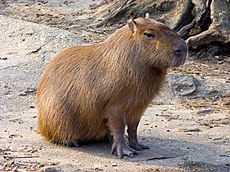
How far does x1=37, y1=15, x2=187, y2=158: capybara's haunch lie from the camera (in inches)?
232

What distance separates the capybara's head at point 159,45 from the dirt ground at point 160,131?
0.79 metres

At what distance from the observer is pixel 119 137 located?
6035 millimetres

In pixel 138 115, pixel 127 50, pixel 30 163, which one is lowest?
pixel 30 163

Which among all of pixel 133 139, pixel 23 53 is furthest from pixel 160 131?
pixel 23 53

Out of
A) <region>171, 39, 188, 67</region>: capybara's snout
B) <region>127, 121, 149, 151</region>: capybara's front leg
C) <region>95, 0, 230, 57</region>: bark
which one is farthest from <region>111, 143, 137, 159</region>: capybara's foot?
<region>95, 0, 230, 57</region>: bark

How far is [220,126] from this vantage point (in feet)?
23.1

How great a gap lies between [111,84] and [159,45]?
1.63 ft

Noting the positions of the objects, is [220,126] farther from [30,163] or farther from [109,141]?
[30,163]

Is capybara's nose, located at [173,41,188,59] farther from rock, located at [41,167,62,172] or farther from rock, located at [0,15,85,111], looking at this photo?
rock, located at [0,15,85,111]

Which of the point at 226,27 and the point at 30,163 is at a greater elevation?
the point at 226,27

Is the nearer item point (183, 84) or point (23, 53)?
point (183, 84)

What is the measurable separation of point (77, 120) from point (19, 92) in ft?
7.04

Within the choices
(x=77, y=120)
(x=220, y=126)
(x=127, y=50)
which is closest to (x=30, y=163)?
(x=77, y=120)

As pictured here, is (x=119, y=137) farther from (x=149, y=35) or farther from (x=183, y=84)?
(x=183, y=84)
